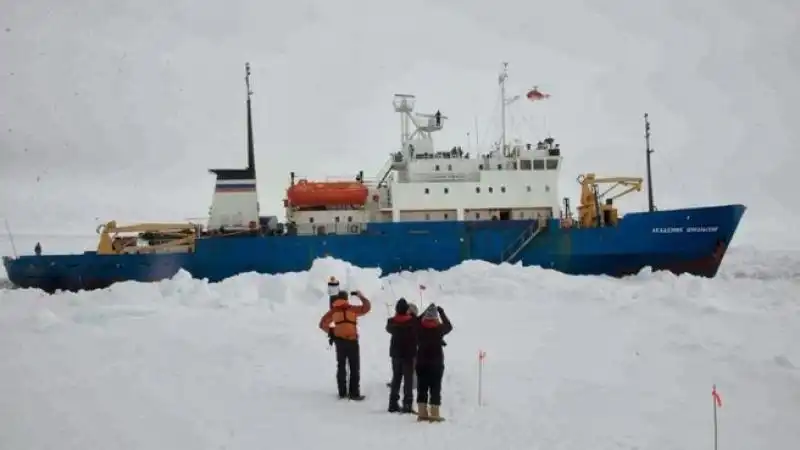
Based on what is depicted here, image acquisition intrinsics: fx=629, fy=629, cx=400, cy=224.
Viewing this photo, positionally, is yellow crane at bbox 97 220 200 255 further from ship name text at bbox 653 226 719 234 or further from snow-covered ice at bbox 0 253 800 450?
ship name text at bbox 653 226 719 234

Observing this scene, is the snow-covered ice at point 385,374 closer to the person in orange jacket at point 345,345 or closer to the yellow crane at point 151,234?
the person in orange jacket at point 345,345

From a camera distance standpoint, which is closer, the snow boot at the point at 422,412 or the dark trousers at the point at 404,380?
the snow boot at the point at 422,412

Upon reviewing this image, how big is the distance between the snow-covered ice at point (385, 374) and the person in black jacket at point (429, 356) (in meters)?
0.26

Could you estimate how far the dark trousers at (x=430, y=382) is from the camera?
19.5 ft

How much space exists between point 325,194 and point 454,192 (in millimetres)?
4721

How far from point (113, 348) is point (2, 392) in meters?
2.76

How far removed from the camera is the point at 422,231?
850 inches

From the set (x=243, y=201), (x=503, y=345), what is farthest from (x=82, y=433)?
(x=243, y=201)

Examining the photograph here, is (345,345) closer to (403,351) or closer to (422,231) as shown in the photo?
(403,351)

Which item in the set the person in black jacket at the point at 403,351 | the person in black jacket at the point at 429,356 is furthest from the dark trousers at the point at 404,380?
the person in black jacket at the point at 429,356

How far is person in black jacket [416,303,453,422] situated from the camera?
6031 millimetres

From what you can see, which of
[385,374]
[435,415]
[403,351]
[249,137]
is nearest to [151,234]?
[249,137]

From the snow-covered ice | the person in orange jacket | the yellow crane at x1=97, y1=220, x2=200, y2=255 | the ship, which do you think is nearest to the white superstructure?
the ship

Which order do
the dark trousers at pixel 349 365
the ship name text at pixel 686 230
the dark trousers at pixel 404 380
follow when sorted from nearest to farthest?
the dark trousers at pixel 404 380 → the dark trousers at pixel 349 365 → the ship name text at pixel 686 230
